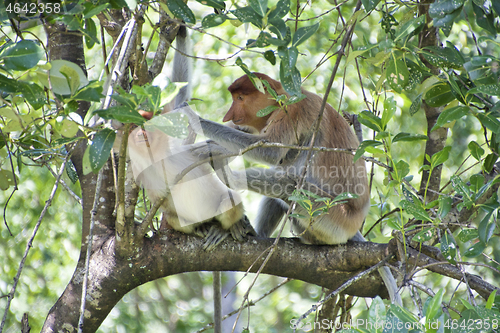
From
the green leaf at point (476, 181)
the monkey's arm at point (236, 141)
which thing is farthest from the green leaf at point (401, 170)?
the monkey's arm at point (236, 141)

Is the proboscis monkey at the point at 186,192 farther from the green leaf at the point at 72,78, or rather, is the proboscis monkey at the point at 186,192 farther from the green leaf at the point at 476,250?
the green leaf at the point at 476,250

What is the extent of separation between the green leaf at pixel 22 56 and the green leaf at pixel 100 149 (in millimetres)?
314

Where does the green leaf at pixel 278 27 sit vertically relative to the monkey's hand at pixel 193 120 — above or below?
below

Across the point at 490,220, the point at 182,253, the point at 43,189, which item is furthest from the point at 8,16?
the point at 43,189

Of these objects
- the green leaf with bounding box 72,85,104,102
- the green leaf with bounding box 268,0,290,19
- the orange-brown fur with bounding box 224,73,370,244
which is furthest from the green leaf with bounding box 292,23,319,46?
the orange-brown fur with bounding box 224,73,370,244

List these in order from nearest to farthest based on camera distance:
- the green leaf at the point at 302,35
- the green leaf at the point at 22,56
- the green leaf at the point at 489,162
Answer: the green leaf at the point at 22,56 < the green leaf at the point at 302,35 < the green leaf at the point at 489,162

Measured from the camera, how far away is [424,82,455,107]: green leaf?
81.0 inches

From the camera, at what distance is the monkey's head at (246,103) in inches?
147

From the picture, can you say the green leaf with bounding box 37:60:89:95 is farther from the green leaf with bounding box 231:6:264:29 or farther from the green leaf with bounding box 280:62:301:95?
the green leaf with bounding box 280:62:301:95

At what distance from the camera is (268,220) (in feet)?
11.8

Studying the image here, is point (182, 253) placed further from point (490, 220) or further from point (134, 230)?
point (490, 220)

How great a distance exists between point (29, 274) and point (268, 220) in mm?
2713

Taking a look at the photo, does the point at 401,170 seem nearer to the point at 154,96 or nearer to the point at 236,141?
the point at 154,96

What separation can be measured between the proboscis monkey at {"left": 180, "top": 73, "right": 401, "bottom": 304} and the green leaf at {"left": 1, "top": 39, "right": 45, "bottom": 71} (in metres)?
1.75
